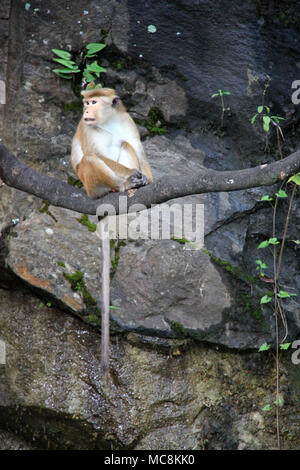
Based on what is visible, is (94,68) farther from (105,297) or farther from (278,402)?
(278,402)

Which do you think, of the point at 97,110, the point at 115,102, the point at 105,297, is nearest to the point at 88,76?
the point at 115,102

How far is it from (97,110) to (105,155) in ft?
0.99

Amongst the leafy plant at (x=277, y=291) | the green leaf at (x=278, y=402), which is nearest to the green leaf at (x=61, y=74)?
the leafy plant at (x=277, y=291)

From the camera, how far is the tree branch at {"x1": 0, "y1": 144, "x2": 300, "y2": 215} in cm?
272

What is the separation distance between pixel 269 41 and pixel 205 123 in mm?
908

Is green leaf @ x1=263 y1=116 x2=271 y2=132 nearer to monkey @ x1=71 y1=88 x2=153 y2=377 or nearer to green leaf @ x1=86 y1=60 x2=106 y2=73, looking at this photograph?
monkey @ x1=71 y1=88 x2=153 y2=377

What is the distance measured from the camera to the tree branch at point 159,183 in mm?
2717

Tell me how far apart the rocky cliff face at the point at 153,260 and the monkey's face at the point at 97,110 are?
93cm

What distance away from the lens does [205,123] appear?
4762mm

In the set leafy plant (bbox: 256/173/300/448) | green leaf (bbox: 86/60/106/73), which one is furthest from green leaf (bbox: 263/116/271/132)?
green leaf (bbox: 86/60/106/73)

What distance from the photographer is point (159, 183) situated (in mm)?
2984

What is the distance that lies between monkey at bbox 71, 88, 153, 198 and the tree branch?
142 mm

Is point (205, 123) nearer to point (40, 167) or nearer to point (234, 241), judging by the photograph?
point (234, 241)

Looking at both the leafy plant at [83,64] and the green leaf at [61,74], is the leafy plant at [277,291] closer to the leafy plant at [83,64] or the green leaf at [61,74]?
the leafy plant at [83,64]
